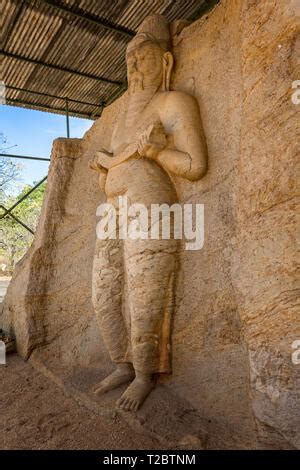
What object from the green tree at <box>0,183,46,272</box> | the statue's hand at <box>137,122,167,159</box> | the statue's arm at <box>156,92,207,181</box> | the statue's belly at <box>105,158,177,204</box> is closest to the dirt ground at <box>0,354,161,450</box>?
the statue's belly at <box>105,158,177,204</box>

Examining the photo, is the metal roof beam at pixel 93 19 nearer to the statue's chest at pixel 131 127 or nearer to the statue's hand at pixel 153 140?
the statue's chest at pixel 131 127

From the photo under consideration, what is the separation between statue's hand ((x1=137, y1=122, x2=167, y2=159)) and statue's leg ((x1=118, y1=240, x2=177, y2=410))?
1.95 feet

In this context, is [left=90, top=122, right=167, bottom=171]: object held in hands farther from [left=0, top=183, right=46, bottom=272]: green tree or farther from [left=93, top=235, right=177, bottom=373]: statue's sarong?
[left=0, top=183, right=46, bottom=272]: green tree

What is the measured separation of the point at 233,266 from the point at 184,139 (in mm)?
866

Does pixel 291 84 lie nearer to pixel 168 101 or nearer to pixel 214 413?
pixel 168 101

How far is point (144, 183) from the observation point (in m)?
2.43

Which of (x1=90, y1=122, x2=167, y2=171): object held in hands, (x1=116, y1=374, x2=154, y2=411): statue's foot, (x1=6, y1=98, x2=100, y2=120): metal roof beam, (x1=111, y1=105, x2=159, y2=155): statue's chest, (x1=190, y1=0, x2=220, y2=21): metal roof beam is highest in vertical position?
(x1=190, y1=0, x2=220, y2=21): metal roof beam

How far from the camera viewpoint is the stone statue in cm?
227

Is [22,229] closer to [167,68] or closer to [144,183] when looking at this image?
[167,68]

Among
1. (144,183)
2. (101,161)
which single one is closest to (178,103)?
(144,183)

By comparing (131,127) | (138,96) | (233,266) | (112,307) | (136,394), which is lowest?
(136,394)

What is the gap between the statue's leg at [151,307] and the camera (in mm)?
2258

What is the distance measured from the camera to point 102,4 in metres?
3.98
